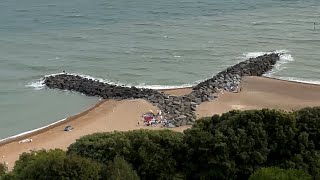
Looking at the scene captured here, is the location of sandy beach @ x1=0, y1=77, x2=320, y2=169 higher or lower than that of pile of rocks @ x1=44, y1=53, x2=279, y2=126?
lower

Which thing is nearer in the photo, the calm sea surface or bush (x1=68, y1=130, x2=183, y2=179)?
bush (x1=68, y1=130, x2=183, y2=179)

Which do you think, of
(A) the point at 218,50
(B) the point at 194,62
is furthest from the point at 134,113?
(A) the point at 218,50

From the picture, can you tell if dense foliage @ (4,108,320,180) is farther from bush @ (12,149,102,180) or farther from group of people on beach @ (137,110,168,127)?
group of people on beach @ (137,110,168,127)

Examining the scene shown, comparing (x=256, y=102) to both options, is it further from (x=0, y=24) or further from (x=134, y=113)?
(x=0, y=24)

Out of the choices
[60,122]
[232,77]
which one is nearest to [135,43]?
[232,77]

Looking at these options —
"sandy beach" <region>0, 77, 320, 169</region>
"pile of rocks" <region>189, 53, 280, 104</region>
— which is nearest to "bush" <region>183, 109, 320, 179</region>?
"sandy beach" <region>0, 77, 320, 169</region>

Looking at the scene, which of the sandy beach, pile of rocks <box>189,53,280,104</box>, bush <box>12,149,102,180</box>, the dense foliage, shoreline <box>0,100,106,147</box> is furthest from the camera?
pile of rocks <box>189,53,280,104</box>

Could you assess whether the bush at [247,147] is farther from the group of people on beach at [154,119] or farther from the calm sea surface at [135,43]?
the calm sea surface at [135,43]

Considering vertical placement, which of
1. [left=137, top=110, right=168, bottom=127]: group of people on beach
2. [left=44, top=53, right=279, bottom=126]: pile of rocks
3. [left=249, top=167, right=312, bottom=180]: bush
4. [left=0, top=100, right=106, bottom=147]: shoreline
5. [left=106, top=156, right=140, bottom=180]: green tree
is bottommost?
[left=0, top=100, right=106, bottom=147]: shoreline
